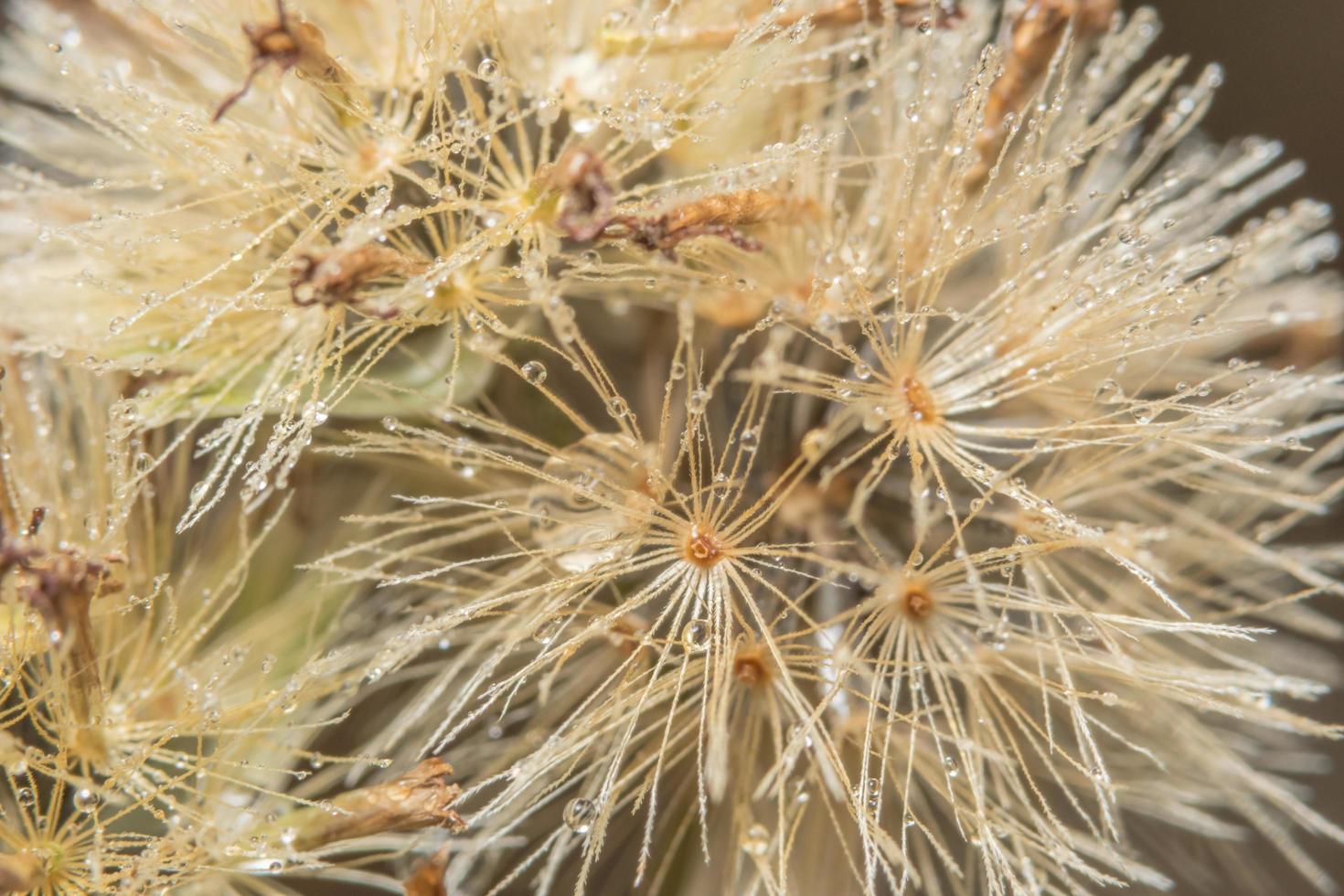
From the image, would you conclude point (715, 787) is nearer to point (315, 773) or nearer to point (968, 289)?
point (315, 773)

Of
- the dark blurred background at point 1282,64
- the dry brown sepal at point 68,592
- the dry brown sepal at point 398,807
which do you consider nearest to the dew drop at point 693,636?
the dry brown sepal at point 398,807

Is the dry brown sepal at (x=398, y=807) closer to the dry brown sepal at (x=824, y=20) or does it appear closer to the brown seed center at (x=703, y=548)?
the brown seed center at (x=703, y=548)

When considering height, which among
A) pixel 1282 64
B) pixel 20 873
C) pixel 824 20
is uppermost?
pixel 1282 64

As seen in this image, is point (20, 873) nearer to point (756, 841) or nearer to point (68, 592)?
point (68, 592)

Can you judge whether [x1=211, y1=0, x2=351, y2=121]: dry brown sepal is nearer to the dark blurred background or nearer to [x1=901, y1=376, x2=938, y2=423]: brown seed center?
[x1=901, y1=376, x2=938, y2=423]: brown seed center

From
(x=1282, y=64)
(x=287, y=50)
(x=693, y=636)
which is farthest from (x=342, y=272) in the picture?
(x=1282, y=64)

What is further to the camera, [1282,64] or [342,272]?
[1282,64]
